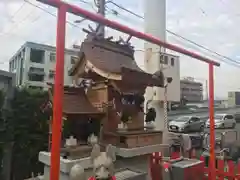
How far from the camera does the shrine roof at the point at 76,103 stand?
274 centimetres

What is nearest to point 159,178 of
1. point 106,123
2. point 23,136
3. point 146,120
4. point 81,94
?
point 146,120

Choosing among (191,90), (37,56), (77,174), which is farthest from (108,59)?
(191,90)

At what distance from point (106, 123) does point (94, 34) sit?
47.0 inches

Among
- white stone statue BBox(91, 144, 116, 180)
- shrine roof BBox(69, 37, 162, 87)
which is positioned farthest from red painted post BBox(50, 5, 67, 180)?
shrine roof BBox(69, 37, 162, 87)

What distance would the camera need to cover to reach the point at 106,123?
3.16 m

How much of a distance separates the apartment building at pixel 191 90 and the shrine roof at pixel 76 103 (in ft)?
79.7

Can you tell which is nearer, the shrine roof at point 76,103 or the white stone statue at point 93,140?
the shrine roof at point 76,103

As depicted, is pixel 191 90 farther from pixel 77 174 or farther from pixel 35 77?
pixel 77 174

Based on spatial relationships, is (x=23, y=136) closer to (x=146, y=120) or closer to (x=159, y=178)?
(x=146, y=120)

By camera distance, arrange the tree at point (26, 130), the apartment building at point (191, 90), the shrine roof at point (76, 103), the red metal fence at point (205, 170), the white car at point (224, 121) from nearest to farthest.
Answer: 1. the shrine roof at point (76, 103)
2. the red metal fence at point (205, 170)
3. the tree at point (26, 130)
4. the white car at point (224, 121)
5. the apartment building at point (191, 90)

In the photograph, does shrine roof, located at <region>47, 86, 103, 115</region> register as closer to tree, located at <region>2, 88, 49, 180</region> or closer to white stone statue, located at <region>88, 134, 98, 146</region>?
white stone statue, located at <region>88, 134, 98, 146</region>

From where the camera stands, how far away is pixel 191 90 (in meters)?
28.0

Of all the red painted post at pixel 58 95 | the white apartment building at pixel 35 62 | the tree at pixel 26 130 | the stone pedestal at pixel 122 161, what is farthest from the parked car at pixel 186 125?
the red painted post at pixel 58 95

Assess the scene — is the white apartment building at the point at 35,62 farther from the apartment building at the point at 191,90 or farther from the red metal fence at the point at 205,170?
the apartment building at the point at 191,90
